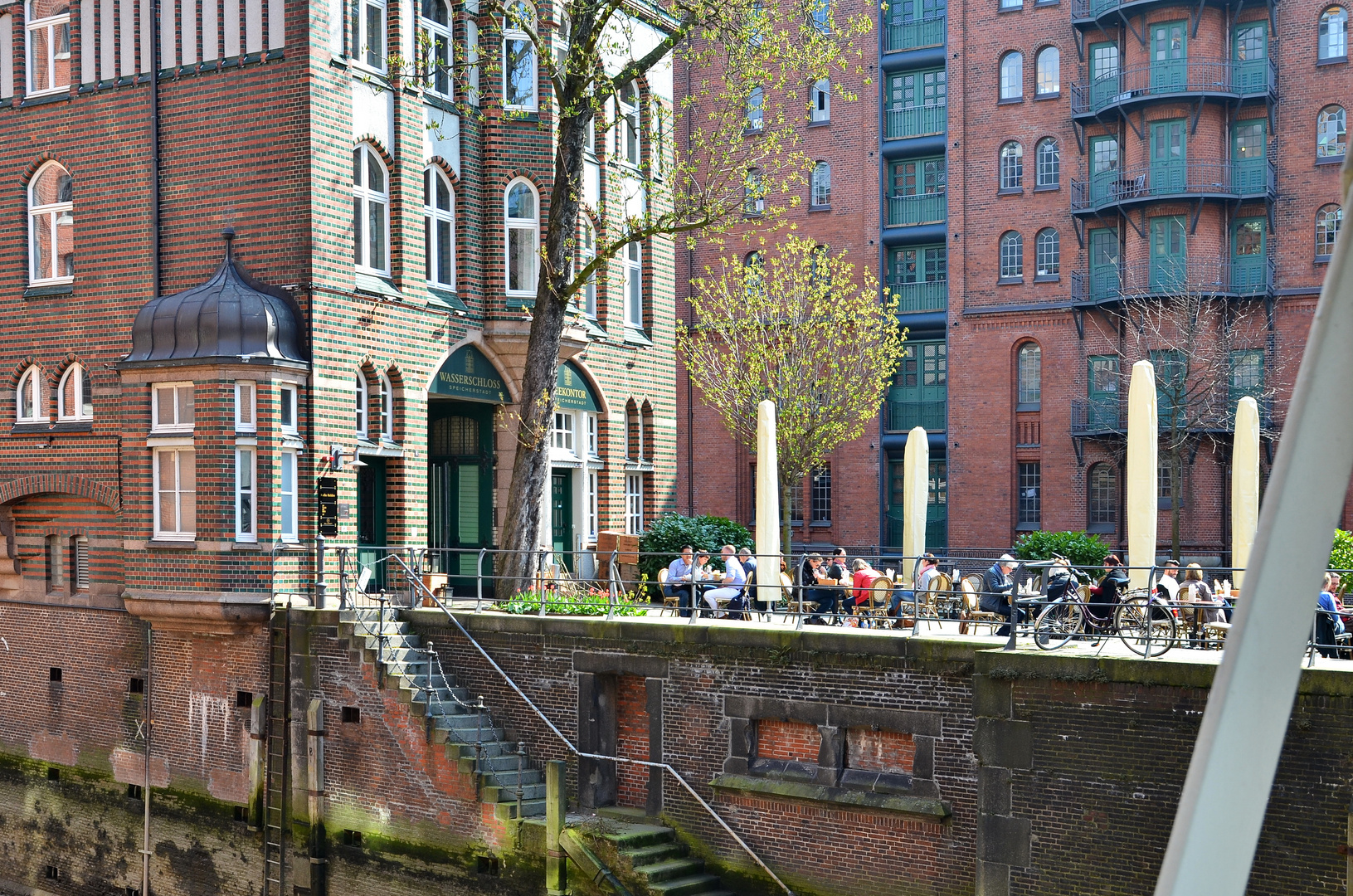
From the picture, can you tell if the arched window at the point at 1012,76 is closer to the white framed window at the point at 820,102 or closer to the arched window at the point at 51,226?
the white framed window at the point at 820,102

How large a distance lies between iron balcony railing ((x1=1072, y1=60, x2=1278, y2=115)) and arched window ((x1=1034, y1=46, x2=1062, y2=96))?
224cm

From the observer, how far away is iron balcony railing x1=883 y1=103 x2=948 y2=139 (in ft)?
132

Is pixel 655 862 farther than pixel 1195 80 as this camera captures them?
No

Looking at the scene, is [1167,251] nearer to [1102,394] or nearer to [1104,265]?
[1104,265]

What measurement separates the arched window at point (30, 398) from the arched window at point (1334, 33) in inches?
1214

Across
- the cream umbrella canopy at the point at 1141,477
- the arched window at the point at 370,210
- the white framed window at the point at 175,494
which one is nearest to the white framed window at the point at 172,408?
the white framed window at the point at 175,494

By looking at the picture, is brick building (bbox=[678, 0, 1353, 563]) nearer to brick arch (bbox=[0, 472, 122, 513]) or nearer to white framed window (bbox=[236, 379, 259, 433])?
brick arch (bbox=[0, 472, 122, 513])

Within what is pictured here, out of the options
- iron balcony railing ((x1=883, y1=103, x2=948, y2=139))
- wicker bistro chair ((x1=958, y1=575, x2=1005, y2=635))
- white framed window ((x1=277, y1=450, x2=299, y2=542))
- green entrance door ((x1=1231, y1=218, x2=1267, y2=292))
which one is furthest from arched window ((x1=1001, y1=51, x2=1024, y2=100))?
white framed window ((x1=277, y1=450, x2=299, y2=542))

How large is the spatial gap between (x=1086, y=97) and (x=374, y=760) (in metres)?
28.2

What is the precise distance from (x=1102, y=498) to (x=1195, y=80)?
433 inches

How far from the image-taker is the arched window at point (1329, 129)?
35.1 metres

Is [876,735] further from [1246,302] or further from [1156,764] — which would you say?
[1246,302]

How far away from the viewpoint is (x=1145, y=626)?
1380 centimetres

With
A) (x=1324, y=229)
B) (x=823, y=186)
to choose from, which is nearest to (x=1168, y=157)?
(x=1324, y=229)
